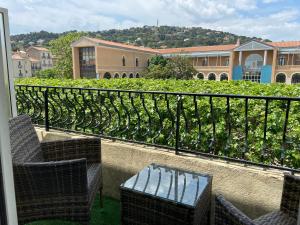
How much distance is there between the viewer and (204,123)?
2834mm

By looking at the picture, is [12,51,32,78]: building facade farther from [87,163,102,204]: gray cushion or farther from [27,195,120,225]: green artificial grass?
[27,195,120,225]: green artificial grass

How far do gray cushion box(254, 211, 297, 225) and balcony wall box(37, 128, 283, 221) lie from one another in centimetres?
46

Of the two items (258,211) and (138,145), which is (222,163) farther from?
(138,145)

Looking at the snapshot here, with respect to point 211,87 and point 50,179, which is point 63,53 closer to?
point 211,87

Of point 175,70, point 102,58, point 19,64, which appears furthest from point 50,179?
point 102,58

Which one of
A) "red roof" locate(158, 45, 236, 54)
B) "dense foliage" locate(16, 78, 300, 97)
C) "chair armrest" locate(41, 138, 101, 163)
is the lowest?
"chair armrest" locate(41, 138, 101, 163)

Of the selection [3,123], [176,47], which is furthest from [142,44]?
[3,123]

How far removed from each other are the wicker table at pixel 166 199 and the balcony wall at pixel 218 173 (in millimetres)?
314

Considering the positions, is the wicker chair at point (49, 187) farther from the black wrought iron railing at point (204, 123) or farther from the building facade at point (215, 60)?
the building facade at point (215, 60)

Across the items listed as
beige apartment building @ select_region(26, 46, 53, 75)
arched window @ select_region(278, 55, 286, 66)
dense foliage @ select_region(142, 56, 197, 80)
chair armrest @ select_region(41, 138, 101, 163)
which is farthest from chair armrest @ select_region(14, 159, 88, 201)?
beige apartment building @ select_region(26, 46, 53, 75)

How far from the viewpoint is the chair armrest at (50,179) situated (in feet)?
5.69

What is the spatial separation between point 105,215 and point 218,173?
117 cm

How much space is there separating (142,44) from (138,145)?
4770 centimetres

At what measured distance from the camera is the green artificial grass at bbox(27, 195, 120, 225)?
7.57 ft
